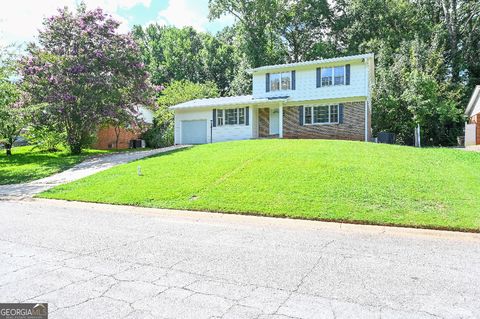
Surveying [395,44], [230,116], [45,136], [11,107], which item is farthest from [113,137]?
[395,44]

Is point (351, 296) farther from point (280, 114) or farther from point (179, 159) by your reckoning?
point (280, 114)

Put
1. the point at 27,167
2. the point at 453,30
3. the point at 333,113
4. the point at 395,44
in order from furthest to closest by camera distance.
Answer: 1. the point at 395,44
2. the point at 453,30
3. the point at 333,113
4. the point at 27,167

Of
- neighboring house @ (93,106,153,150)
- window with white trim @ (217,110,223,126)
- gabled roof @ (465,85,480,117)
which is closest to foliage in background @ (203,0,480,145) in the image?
gabled roof @ (465,85,480,117)

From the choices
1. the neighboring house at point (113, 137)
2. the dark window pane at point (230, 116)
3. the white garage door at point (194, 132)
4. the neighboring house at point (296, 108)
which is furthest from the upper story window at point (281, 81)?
the neighboring house at point (113, 137)

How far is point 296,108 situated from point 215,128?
5.64 m

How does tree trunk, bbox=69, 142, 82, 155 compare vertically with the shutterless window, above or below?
below

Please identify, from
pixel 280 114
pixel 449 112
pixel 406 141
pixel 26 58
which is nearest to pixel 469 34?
pixel 449 112

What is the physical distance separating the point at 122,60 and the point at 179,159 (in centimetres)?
1006

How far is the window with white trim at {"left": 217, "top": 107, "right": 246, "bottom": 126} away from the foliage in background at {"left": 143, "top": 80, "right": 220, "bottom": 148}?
323 inches

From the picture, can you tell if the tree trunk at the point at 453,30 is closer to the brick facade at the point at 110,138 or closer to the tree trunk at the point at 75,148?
the brick facade at the point at 110,138

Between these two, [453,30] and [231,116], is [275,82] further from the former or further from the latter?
[453,30]

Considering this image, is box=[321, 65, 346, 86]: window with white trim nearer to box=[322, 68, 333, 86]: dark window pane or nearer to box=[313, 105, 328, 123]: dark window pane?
box=[322, 68, 333, 86]: dark window pane

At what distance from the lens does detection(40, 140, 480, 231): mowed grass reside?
8.00 meters

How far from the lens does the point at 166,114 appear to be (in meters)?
32.5
